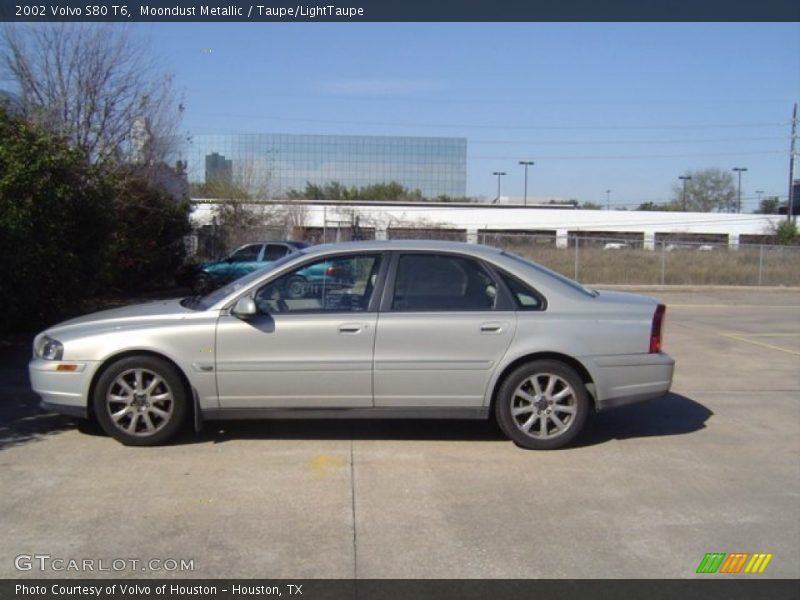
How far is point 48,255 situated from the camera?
10039mm

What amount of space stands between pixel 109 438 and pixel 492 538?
3418 millimetres

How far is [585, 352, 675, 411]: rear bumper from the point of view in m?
5.90

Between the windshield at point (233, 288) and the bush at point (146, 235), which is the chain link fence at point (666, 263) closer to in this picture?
the bush at point (146, 235)

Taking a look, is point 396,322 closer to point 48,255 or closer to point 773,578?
point 773,578

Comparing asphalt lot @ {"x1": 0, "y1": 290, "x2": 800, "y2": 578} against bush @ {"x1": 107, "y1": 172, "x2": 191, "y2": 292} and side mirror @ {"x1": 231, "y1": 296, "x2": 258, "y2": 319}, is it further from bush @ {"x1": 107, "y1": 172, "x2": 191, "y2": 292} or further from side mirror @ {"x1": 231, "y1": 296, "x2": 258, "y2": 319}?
bush @ {"x1": 107, "y1": 172, "x2": 191, "y2": 292}

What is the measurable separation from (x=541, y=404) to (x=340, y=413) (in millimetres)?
1587

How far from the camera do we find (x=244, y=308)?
5645mm

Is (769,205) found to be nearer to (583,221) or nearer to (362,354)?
(583,221)

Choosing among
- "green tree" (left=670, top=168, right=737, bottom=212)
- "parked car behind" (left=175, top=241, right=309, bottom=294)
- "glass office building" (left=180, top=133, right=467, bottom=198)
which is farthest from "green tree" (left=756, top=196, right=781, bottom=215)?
"parked car behind" (left=175, top=241, right=309, bottom=294)

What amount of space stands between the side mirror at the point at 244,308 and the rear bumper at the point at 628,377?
2.64m

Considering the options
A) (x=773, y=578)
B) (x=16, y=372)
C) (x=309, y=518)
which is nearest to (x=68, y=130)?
(x=16, y=372)

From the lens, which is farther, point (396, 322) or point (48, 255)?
point (48, 255)
